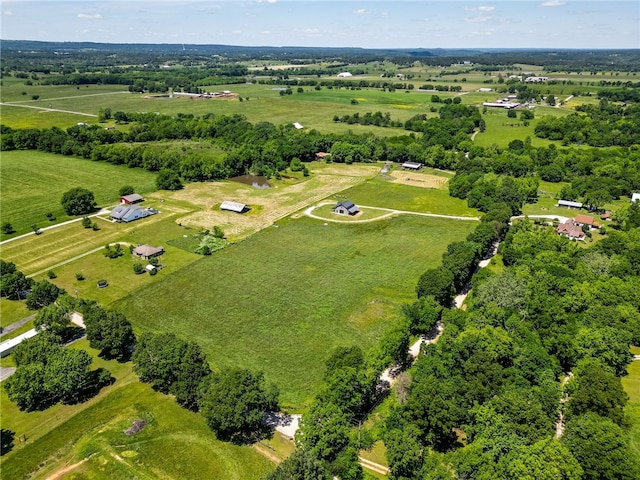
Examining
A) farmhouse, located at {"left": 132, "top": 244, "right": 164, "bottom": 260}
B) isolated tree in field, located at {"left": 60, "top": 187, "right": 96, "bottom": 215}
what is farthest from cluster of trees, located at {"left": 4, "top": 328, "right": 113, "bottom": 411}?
isolated tree in field, located at {"left": 60, "top": 187, "right": 96, "bottom": 215}

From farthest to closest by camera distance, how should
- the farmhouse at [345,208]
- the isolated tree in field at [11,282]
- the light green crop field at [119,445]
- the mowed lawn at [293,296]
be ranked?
the farmhouse at [345,208] < the isolated tree in field at [11,282] < the mowed lawn at [293,296] < the light green crop field at [119,445]

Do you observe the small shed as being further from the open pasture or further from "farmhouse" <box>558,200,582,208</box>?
"farmhouse" <box>558,200,582,208</box>

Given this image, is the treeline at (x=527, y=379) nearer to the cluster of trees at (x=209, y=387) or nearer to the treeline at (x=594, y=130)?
the cluster of trees at (x=209, y=387)

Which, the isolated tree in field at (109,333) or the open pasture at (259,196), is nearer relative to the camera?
the isolated tree in field at (109,333)

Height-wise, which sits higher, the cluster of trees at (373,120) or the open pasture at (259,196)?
the cluster of trees at (373,120)

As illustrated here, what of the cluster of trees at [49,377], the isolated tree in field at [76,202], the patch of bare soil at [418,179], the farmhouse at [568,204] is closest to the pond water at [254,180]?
the patch of bare soil at [418,179]

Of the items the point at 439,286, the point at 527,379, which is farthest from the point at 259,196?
the point at 527,379

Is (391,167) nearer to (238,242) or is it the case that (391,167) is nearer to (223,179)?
(223,179)

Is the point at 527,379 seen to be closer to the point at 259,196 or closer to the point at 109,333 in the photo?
the point at 109,333
